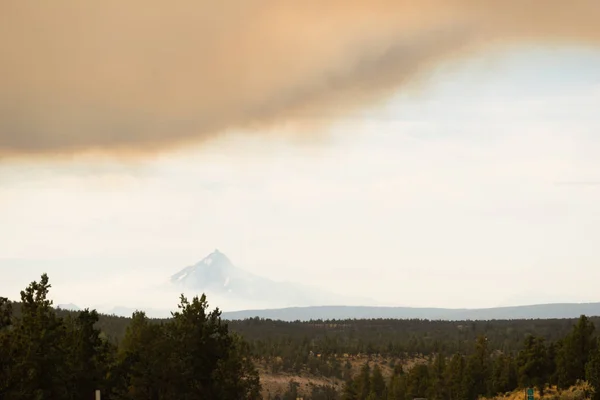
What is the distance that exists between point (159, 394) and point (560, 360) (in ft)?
133

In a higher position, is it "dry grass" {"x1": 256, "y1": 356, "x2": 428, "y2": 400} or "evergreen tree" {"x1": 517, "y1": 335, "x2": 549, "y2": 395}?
"evergreen tree" {"x1": 517, "y1": 335, "x2": 549, "y2": 395}

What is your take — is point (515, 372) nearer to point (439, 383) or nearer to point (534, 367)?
point (534, 367)

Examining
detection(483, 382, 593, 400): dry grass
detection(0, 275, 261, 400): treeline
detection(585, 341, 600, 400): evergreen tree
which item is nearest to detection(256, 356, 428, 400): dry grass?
detection(483, 382, 593, 400): dry grass

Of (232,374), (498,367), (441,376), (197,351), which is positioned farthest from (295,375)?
(197,351)

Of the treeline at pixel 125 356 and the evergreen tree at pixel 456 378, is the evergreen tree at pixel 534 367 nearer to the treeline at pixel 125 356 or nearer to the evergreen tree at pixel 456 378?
the evergreen tree at pixel 456 378

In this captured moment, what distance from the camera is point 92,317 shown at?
5572 cm

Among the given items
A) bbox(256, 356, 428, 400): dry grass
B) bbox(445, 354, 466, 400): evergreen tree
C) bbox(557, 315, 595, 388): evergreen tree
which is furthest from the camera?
bbox(256, 356, 428, 400): dry grass

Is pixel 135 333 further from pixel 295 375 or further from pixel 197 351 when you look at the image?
pixel 295 375

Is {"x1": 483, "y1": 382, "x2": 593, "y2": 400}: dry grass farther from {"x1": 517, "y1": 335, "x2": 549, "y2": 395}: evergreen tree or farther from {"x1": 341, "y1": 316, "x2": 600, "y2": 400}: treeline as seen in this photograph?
{"x1": 517, "y1": 335, "x2": 549, "y2": 395}: evergreen tree

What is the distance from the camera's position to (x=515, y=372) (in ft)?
313

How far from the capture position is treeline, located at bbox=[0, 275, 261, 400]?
47.5 meters

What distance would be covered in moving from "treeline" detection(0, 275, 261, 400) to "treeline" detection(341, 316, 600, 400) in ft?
80.7

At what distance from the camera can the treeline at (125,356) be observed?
47.5 metres

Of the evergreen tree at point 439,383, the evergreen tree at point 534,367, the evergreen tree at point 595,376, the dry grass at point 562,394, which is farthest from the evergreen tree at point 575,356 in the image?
the evergreen tree at point 439,383
